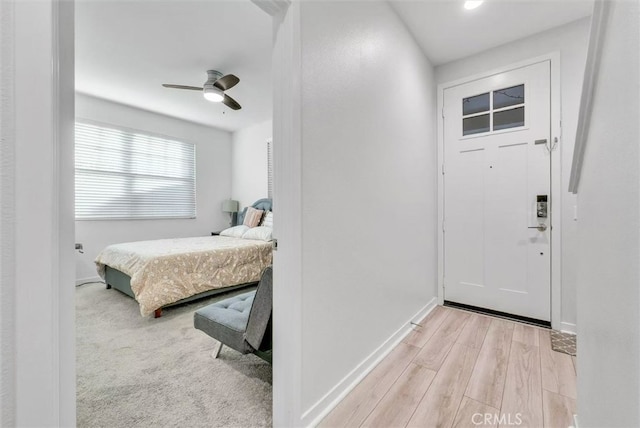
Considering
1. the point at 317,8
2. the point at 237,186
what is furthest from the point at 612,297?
the point at 237,186

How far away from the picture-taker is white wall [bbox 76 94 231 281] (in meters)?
3.96

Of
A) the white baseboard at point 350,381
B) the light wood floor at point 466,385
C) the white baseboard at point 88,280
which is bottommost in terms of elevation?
the light wood floor at point 466,385

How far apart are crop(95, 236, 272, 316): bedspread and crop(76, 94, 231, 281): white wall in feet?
2.34

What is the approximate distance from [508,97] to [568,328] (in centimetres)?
227

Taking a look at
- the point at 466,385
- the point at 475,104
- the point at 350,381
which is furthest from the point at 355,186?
the point at 475,104

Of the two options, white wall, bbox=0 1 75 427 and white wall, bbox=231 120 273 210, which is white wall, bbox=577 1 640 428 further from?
white wall, bbox=231 120 273 210

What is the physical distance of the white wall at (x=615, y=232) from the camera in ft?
1.85

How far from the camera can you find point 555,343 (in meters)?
2.20

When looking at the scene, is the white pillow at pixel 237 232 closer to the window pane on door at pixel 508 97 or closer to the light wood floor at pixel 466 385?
the light wood floor at pixel 466 385

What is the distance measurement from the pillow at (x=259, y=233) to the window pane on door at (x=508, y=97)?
127 inches

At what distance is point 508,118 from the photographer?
2.73 meters

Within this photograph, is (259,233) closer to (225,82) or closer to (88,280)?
(225,82)

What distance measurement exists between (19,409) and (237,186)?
17.4ft

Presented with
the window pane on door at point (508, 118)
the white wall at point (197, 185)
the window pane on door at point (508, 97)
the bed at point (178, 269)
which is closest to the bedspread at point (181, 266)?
the bed at point (178, 269)
